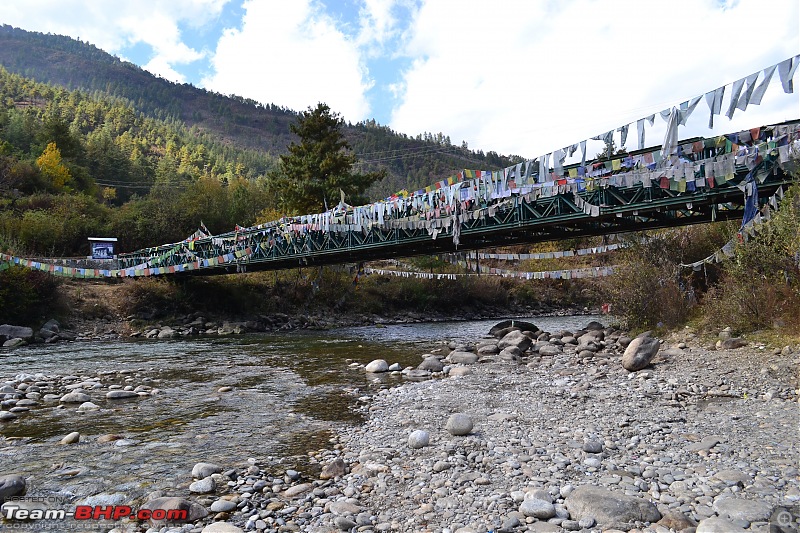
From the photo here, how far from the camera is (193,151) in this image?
116 m

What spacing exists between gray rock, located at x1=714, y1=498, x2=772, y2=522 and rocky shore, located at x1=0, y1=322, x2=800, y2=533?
0.5 inches

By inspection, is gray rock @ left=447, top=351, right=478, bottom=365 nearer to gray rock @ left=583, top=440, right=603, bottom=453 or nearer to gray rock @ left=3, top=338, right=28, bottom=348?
gray rock @ left=583, top=440, right=603, bottom=453

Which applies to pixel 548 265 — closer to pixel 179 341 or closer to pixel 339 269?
pixel 339 269

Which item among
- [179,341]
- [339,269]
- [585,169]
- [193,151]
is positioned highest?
[193,151]

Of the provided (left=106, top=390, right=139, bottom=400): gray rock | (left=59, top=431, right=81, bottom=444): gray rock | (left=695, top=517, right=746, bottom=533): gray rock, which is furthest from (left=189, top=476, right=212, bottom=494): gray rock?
(left=106, top=390, right=139, bottom=400): gray rock

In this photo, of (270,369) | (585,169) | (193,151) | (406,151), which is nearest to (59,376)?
(270,369)

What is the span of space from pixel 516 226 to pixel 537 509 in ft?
42.4

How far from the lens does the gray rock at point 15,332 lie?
69.9ft

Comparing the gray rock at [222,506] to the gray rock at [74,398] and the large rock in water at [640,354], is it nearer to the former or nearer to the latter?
the gray rock at [74,398]

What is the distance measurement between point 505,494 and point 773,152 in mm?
10689

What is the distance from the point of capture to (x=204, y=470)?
5348mm

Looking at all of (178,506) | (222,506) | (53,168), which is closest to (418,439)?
(222,506)

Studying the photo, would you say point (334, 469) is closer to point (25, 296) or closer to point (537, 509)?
point (537, 509)

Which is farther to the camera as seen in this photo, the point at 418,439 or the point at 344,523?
the point at 418,439
